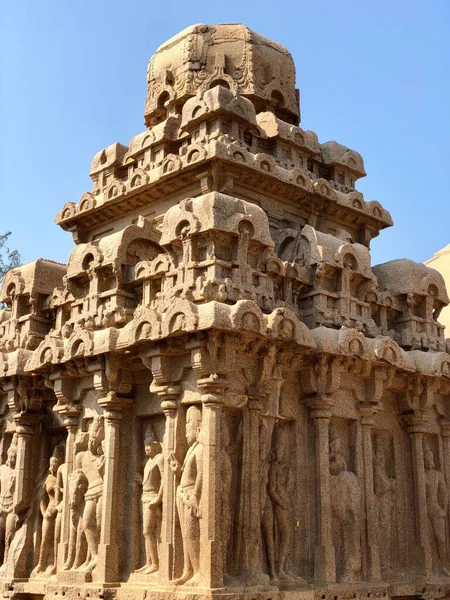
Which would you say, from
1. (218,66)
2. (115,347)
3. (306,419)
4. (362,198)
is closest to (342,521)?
(306,419)

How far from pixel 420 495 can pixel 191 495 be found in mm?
4889

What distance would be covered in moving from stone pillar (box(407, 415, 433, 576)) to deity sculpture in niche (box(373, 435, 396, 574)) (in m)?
0.44

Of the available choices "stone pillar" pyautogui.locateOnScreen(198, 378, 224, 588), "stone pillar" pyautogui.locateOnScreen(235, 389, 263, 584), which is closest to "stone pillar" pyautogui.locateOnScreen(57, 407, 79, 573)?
"stone pillar" pyautogui.locateOnScreen(198, 378, 224, 588)

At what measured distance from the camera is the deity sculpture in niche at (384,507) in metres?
13.1

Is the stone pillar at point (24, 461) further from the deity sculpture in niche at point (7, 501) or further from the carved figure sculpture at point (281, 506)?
the carved figure sculpture at point (281, 506)

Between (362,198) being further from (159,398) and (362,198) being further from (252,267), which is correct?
(159,398)

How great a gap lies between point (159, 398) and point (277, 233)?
12.6ft

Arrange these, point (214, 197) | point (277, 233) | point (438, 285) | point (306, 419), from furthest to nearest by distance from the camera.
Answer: point (438, 285), point (277, 233), point (306, 419), point (214, 197)

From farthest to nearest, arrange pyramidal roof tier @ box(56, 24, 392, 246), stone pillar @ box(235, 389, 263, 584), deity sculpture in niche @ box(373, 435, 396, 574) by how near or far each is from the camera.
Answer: pyramidal roof tier @ box(56, 24, 392, 246)
deity sculpture in niche @ box(373, 435, 396, 574)
stone pillar @ box(235, 389, 263, 584)

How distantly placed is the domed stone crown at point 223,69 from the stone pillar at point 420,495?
272 inches

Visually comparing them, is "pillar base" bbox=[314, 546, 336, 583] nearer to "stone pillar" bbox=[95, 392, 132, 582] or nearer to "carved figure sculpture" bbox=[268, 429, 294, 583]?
"carved figure sculpture" bbox=[268, 429, 294, 583]

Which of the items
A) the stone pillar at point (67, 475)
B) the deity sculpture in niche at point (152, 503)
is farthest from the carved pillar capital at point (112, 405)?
the stone pillar at point (67, 475)

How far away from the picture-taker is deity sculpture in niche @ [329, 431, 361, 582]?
1214cm

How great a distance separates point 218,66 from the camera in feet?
51.3
